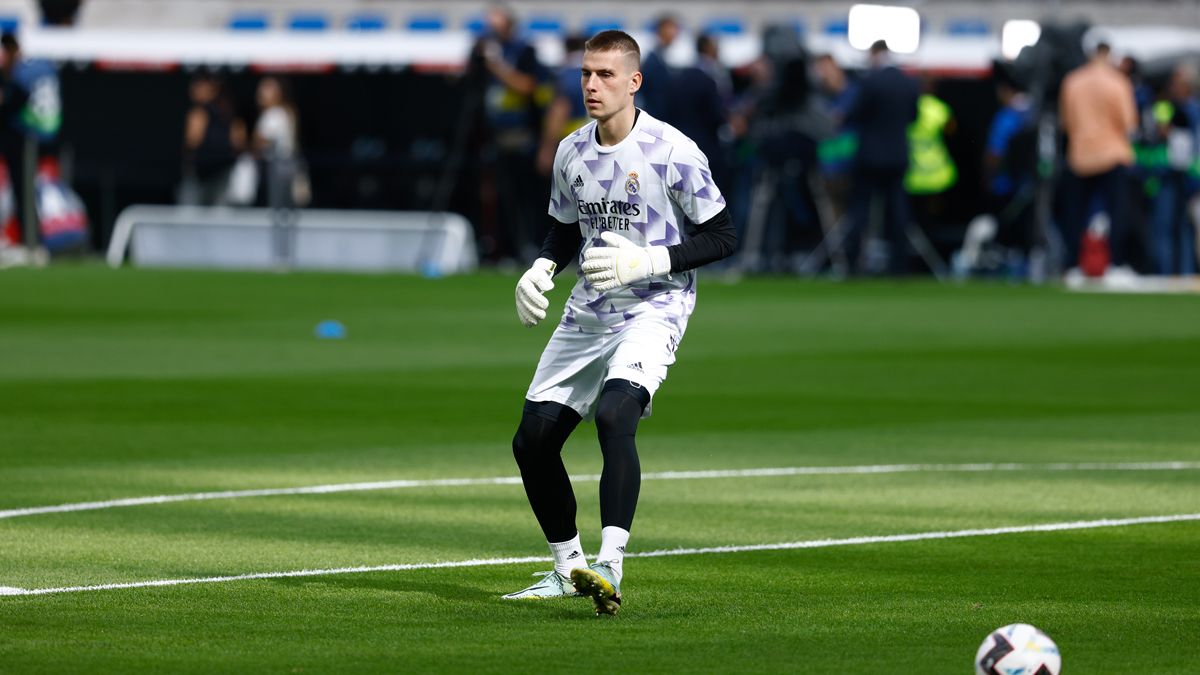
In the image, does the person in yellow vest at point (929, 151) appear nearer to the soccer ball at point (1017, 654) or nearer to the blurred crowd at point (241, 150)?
the blurred crowd at point (241, 150)

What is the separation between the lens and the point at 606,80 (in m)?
8.36

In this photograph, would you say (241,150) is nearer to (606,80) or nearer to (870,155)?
(870,155)

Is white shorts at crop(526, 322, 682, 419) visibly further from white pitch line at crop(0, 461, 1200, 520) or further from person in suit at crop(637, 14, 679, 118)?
person in suit at crop(637, 14, 679, 118)

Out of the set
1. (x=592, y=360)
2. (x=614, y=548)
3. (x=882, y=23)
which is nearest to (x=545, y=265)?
(x=592, y=360)

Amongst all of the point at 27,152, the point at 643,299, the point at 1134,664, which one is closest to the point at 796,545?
the point at 643,299

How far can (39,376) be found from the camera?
16828 millimetres

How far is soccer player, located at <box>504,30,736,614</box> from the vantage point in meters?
8.32

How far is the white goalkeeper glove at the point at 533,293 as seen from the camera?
845cm

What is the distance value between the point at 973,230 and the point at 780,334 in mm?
9480

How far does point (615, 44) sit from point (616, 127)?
28cm

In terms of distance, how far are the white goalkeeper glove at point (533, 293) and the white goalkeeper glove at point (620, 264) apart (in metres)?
0.25

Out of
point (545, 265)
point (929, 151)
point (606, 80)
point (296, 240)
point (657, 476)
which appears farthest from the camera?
point (296, 240)

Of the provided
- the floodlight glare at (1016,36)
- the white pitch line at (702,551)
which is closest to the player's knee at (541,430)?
the white pitch line at (702,551)

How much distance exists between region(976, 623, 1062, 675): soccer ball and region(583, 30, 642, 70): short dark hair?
2629 millimetres
